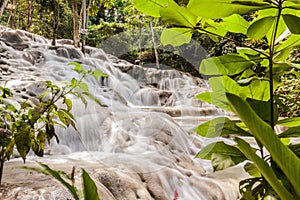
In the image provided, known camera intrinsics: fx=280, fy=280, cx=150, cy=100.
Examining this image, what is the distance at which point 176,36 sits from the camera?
0.41 m

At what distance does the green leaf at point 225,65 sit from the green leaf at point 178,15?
0.22 ft

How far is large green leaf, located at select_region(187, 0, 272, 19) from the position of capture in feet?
0.88

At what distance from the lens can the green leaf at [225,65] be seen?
0.38m

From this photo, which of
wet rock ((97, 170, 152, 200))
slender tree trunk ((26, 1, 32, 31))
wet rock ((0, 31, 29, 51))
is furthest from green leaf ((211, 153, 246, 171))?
slender tree trunk ((26, 1, 32, 31))

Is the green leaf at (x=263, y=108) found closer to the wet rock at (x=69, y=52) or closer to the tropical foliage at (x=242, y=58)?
the tropical foliage at (x=242, y=58)

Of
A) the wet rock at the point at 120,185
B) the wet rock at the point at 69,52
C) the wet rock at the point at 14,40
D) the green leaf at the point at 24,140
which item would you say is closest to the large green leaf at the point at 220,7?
the green leaf at the point at 24,140

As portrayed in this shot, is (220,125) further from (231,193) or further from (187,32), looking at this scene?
(231,193)

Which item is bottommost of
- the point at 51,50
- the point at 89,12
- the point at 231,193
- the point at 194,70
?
the point at 231,193

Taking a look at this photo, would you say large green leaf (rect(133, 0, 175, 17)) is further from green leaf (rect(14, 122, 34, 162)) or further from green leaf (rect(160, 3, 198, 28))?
green leaf (rect(14, 122, 34, 162))

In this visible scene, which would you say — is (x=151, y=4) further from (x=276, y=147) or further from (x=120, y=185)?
(x=120, y=185)

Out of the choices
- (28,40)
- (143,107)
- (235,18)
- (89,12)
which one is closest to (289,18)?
(235,18)

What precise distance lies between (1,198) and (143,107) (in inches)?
26.3

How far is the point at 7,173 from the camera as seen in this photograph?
4.10 feet

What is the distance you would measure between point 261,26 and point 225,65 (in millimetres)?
90
